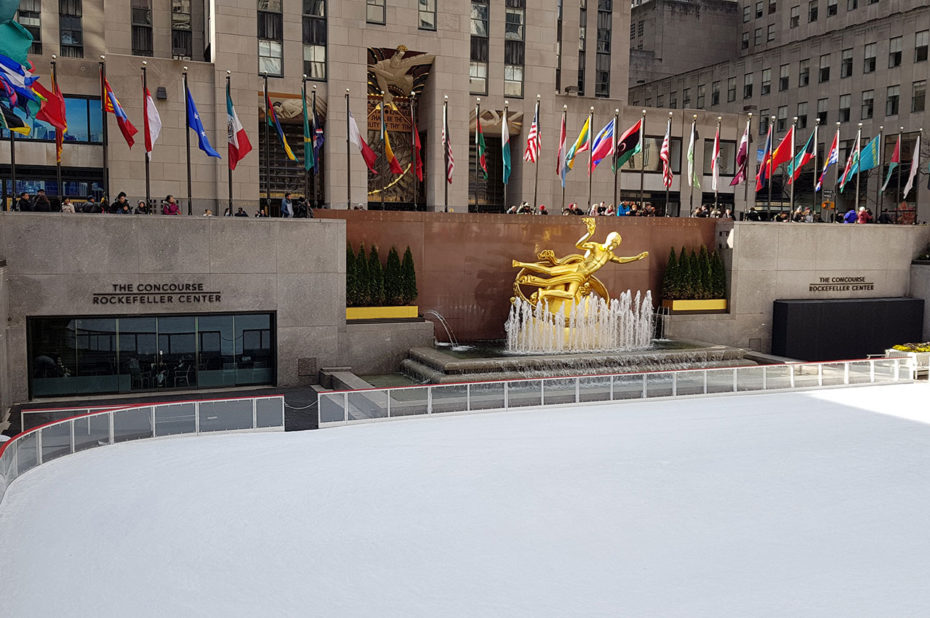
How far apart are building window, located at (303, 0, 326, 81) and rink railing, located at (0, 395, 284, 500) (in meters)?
22.4

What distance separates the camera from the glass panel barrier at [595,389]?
60.4ft

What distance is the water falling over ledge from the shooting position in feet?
76.6

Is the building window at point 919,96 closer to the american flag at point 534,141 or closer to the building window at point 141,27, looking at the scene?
the american flag at point 534,141

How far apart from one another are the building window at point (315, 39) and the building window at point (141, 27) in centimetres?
1688

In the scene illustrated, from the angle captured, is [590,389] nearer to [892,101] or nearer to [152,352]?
[152,352]

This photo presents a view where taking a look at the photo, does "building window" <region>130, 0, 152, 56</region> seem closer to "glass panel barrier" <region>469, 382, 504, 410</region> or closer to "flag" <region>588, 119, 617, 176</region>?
"flag" <region>588, 119, 617, 176</region>

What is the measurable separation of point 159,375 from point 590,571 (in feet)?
48.5

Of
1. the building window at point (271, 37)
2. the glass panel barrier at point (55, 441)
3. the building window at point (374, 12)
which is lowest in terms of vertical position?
the glass panel barrier at point (55, 441)

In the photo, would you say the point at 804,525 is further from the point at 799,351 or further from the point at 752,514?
the point at 799,351

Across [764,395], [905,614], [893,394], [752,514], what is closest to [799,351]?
[893,394]

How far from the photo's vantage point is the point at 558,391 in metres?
18.2

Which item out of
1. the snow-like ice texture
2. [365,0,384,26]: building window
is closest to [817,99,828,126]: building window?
[365,0,384,26]: building window

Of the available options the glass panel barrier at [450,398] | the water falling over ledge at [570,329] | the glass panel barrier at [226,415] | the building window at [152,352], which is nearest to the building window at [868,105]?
the water falling over ledge at [570,329]

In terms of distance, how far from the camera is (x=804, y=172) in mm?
56656
